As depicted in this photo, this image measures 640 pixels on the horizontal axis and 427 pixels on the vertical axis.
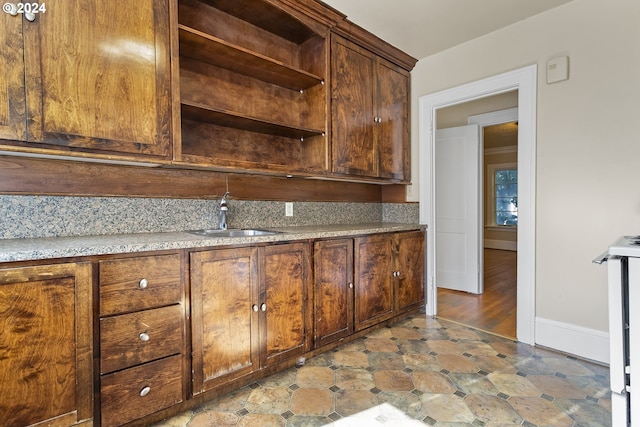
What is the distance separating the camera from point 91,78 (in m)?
1.51

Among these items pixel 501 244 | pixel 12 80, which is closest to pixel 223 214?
pixel 12 80

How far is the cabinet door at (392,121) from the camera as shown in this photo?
2928 mm

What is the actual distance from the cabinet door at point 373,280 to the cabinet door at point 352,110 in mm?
627

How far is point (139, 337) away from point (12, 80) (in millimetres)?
1219

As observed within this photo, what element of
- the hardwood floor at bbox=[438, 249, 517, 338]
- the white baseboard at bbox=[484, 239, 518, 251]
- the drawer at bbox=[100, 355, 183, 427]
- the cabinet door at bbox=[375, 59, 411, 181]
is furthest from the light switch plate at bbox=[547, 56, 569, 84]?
the white baseboard at bbox=[484, 239, 518, 251]

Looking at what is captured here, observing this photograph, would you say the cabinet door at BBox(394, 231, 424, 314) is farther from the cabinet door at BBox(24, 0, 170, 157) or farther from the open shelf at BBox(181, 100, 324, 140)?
the cabinet door at BBox(24, 0, 170, 157)

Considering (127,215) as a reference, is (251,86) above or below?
above

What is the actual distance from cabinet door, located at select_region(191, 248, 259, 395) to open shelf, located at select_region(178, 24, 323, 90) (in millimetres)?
1247

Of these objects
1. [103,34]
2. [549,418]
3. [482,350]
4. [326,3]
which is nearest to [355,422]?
[549,418]

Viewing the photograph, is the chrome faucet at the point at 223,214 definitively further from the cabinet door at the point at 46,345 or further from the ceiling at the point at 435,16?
the ceiling at the point at 435,16

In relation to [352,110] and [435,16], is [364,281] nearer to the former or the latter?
[352,110]

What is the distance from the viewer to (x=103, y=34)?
1.54 meters

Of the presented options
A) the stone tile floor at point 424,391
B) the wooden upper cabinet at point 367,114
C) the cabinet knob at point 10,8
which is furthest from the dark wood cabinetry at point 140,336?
the wooden upper cabinet at point 367,114

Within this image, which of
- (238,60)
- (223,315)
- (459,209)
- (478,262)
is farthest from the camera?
(459,209)
